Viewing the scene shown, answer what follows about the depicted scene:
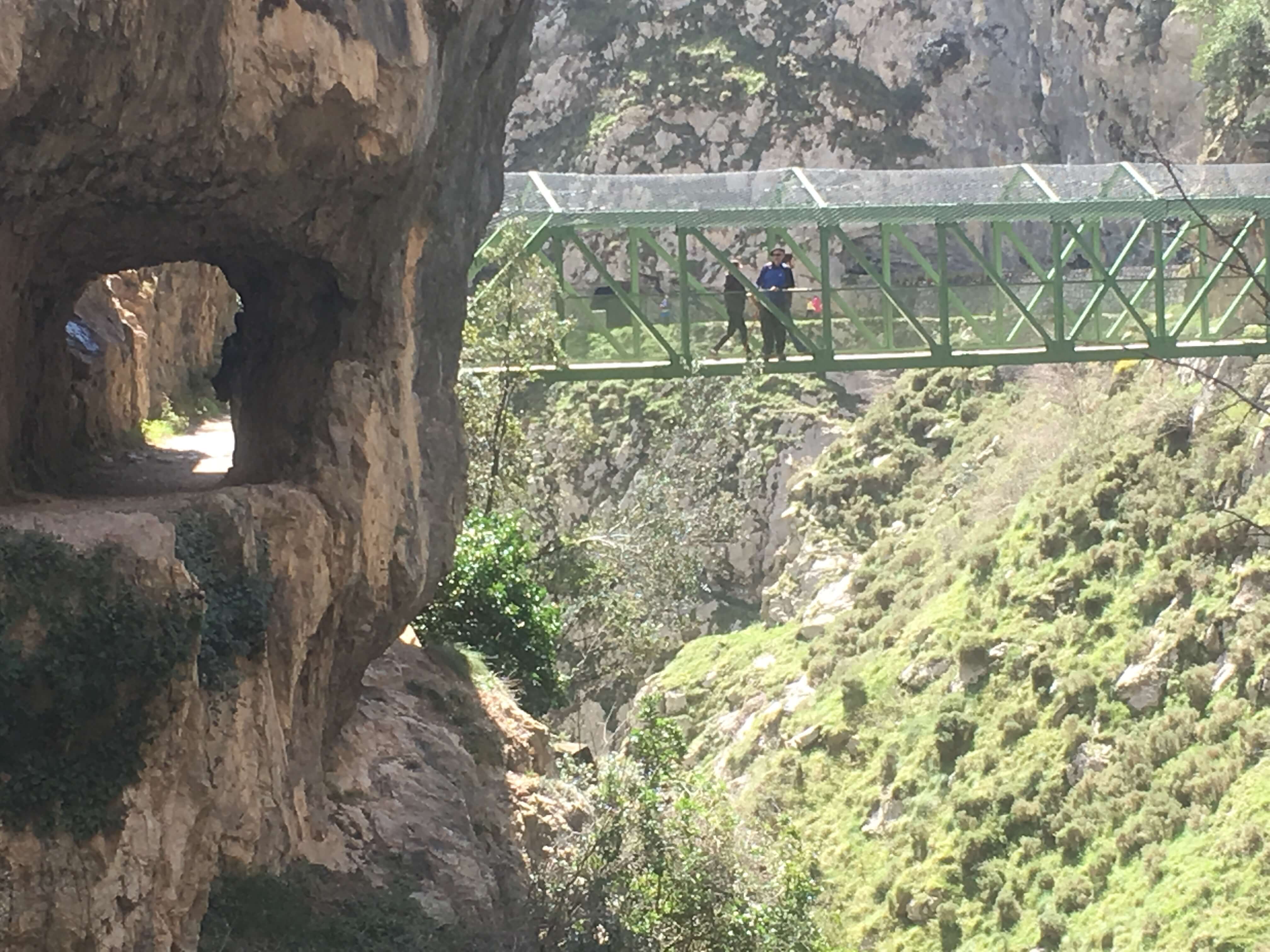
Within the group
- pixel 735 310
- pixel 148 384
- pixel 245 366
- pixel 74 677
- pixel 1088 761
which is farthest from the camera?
pixel 1088 761

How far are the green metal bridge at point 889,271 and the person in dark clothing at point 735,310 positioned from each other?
0.16 meters

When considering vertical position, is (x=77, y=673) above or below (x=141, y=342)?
below

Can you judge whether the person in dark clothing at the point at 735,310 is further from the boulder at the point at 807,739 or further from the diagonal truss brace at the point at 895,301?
the boulder at the point at 807,739

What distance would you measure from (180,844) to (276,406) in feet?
14.8

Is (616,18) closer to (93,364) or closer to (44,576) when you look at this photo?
(93,364)

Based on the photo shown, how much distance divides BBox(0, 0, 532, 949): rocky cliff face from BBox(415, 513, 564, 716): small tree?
3471 millimetres

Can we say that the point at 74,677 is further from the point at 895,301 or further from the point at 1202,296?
the point at 1202,296

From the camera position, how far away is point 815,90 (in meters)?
52.8

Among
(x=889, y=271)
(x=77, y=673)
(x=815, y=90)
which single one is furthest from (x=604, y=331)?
(x=815, y=90)

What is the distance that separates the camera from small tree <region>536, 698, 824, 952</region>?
1099cm

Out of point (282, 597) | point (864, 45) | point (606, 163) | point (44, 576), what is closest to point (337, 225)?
point (282, 597)

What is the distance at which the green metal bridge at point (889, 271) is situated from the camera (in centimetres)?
2038

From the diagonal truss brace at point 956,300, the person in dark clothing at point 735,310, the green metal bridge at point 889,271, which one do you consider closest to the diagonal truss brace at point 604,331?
the green metal bridge at point 889,271

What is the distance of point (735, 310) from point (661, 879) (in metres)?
10.7
